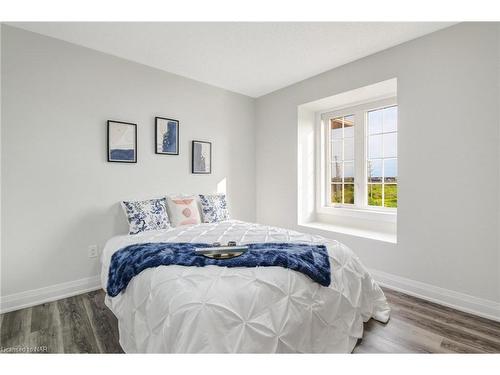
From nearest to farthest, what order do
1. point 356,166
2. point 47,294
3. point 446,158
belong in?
point 446,158
point 47,294
point 356,166

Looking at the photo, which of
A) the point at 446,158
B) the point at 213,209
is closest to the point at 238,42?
the point at 213,209

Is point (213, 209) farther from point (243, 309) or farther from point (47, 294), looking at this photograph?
point (243, 309)

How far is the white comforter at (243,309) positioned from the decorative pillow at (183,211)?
1181 mm

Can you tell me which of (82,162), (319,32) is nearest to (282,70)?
(319,32)

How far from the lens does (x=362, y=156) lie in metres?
3.38

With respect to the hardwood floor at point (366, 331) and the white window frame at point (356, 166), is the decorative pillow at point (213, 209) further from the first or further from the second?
the white window frame at point (356, 166)

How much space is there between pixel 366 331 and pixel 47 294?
2.79 m

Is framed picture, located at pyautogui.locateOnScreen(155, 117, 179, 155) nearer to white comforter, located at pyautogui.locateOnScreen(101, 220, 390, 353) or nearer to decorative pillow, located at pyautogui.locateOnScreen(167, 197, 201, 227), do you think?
decorative pillow, located at pyautogui.locateOnScreen(167, 197, 201, 227)

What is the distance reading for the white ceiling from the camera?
7.43 feet

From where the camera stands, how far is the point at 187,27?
89.0 inches

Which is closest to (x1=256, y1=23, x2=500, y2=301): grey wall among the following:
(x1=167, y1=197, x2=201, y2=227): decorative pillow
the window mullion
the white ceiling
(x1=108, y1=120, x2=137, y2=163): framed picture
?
the white ceiling

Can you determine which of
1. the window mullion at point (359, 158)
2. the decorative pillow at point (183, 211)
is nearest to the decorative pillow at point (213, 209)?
the decorative pillow at point (183, 211)
